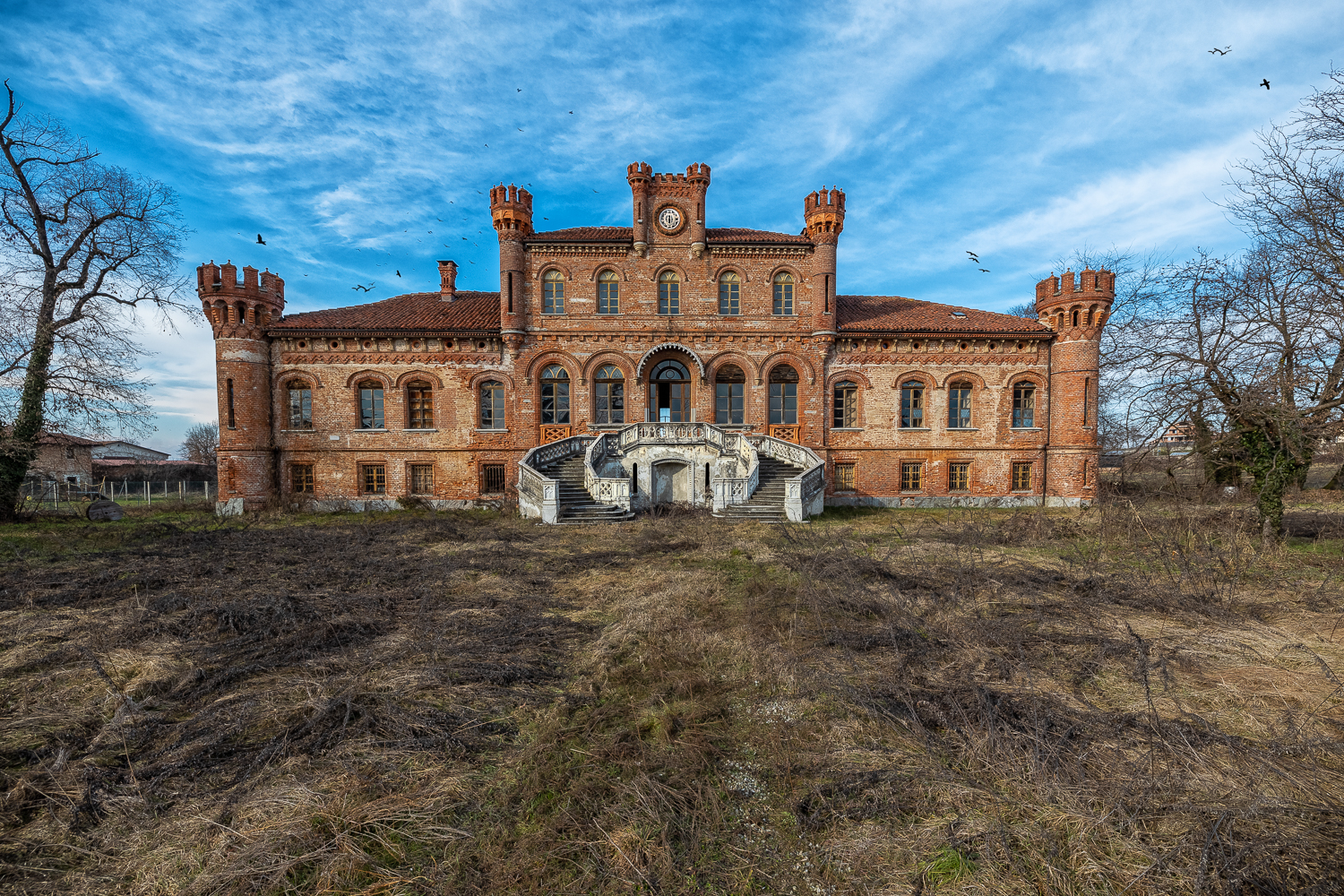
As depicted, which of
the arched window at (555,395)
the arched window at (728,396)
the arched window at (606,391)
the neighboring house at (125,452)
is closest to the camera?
the arched window at (555,395)

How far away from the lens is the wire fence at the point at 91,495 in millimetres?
18641

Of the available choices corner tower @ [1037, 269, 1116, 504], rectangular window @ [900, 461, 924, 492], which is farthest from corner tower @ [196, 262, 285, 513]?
corner tower @ [1037, 269, 1116, 504]

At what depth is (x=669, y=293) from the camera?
848 inches

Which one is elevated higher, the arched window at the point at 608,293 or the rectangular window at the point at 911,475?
the arched window at the point at 608,293

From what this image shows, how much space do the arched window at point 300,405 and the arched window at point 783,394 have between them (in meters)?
19.5

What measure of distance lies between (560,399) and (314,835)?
19.0m

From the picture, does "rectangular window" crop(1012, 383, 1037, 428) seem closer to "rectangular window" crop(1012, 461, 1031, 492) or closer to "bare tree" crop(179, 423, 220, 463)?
"rectangular window" crop(1012, 461, 1031, 492)

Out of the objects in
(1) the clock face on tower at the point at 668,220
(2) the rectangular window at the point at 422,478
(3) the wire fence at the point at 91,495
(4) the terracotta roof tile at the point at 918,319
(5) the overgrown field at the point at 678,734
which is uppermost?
(1) the clock face on tower at the point at 668,220

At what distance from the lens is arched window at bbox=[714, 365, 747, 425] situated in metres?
21.6

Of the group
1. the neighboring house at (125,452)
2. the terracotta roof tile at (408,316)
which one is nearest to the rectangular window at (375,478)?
the terracotta roof tile at (408,316)

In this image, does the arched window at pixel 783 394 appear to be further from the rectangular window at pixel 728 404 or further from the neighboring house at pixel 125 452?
the neighboring house at pixel 125 452

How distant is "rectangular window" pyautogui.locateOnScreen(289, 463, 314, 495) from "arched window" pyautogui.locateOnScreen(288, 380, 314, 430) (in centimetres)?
162

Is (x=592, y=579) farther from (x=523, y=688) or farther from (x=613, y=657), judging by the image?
(x=523, y=688)

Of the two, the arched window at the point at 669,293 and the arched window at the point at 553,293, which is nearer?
the arched window at the point at 553,293
